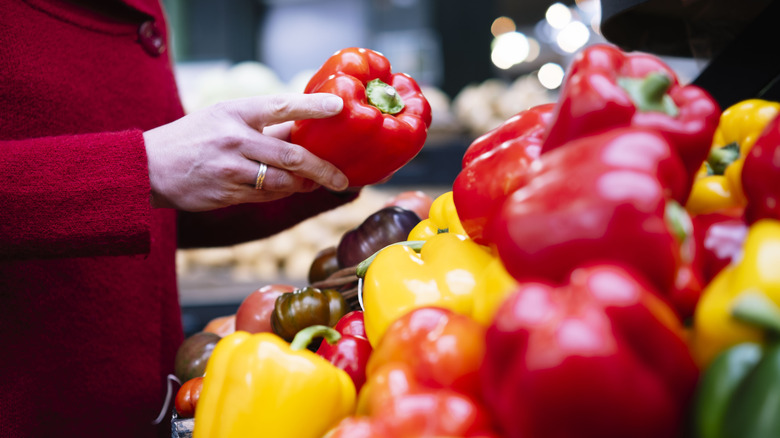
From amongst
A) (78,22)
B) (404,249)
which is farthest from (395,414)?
(78,22)

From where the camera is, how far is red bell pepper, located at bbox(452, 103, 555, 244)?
749 mm

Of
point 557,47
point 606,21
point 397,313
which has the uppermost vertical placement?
point 606,21

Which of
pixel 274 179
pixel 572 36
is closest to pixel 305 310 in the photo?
pixel 274 179

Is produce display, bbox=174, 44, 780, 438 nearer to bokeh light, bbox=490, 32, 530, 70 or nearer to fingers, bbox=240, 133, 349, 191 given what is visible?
fingers, bbox=240, 133, 349, 191

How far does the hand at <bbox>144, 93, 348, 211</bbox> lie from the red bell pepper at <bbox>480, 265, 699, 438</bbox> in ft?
2.40

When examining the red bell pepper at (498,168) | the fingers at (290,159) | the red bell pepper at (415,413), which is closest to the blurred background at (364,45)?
the red bell pepper at (498,168)

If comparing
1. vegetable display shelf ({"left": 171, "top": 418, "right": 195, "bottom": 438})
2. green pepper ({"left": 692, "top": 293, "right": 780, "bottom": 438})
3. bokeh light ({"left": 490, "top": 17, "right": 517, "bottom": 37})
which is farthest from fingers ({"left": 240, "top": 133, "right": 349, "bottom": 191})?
bokeh light ({"left": 490, "top": 17, "right": 517, "bottom": 37})

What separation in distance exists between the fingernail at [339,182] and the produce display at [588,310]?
1.63ft

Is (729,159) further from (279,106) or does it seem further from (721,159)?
(279,106)

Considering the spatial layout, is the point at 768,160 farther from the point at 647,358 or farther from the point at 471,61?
the point at 471,61

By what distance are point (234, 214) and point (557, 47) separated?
271 inches

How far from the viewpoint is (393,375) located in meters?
0.61

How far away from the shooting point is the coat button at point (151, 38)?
5.11 feet

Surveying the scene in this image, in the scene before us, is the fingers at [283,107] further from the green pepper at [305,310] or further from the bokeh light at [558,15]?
the bokeh light at [558,15]
